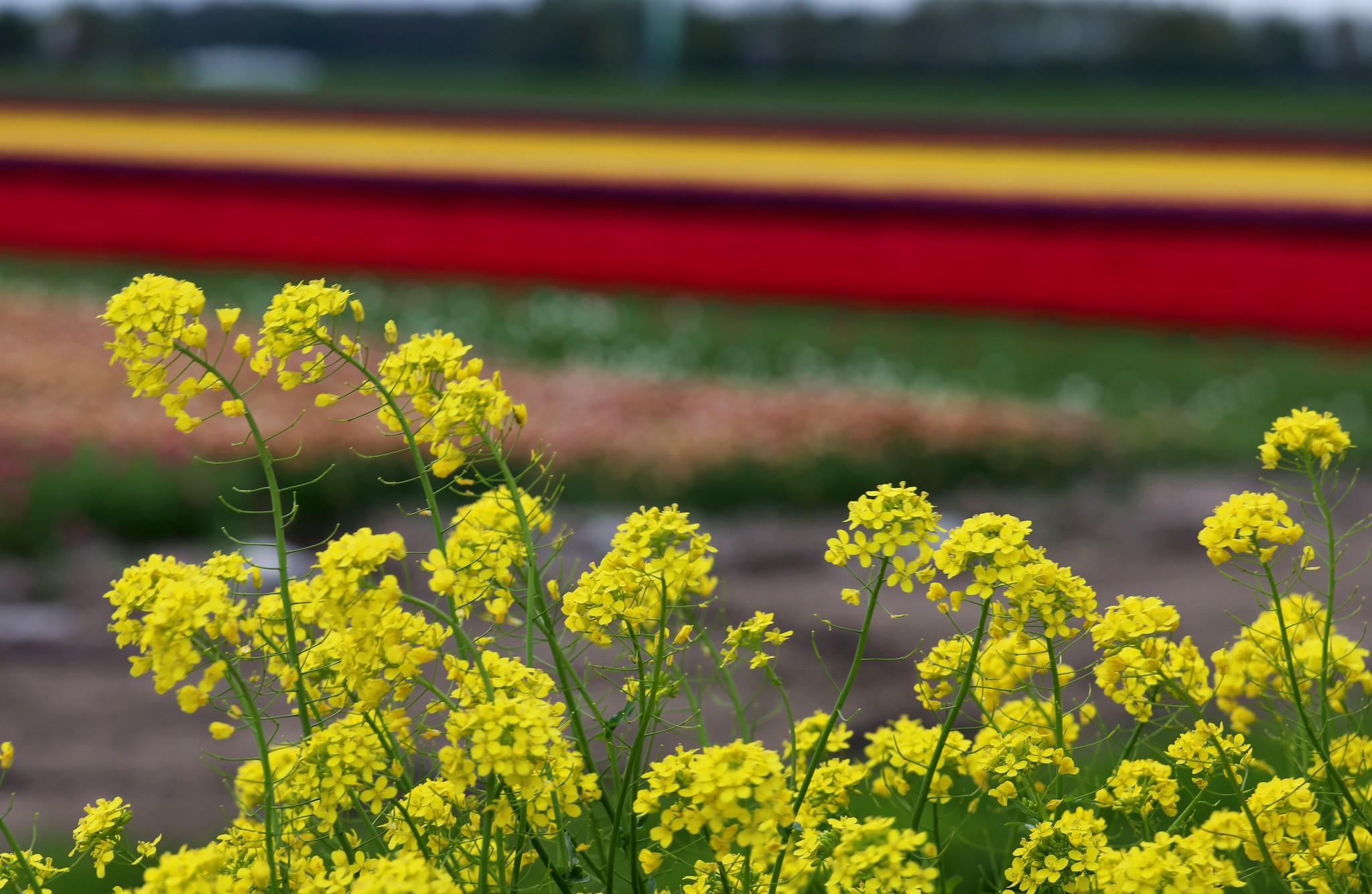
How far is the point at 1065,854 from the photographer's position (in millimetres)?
1034

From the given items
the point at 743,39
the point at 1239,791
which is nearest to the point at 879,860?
the point at 1239,791

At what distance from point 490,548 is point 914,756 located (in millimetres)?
444

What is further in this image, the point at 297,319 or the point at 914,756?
the point at 914,756

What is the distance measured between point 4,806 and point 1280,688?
8.00 ft

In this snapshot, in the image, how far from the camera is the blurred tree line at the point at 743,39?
8523mm

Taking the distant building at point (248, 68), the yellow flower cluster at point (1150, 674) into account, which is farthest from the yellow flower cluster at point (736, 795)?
the distant building at point (248, 68)

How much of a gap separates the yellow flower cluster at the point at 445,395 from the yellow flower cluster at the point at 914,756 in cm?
48

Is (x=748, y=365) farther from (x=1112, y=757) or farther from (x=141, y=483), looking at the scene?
(x=1112, y=757)

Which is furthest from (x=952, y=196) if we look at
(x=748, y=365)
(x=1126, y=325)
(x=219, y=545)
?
(x=219, y=545)

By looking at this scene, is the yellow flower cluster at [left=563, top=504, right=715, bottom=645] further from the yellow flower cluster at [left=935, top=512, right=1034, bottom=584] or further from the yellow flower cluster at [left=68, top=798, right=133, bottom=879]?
the yellow flower cluster at [left=68, top=798, right=133, bottom=879]

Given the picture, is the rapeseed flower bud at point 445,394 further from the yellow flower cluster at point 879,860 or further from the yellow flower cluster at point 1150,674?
the yellow flower cluster at point 1150,674

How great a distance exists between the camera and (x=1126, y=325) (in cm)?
675

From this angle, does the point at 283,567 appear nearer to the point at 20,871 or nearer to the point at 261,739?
the point at 261,739

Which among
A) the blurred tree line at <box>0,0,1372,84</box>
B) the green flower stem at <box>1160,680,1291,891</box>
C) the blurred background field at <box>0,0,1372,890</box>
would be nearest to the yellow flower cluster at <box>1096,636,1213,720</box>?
the green flower stem at <box>1160,680,1291,891</box>
